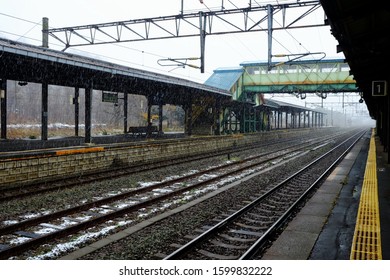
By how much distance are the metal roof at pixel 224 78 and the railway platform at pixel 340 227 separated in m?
24.9

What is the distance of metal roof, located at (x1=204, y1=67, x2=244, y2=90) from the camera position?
34191 mm

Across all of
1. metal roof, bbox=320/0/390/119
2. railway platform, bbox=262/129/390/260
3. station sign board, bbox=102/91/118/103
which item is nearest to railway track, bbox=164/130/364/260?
railway platform, bbox=262/129/390/260

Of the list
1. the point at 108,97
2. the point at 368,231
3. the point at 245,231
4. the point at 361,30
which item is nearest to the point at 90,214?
the point at 245,231

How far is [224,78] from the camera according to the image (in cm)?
3566

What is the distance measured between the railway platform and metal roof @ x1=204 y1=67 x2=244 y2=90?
24.9 m

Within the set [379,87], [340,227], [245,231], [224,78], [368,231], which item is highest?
[224,78]

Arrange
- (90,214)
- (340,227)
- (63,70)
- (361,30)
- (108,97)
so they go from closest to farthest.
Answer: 1. (340,227)
2. (90,214)
3. (361,30)
4. (63,70)
5. (108,97)

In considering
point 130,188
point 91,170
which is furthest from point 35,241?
point 91,170

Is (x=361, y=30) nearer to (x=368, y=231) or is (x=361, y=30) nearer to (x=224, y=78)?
(x=368, y=231)

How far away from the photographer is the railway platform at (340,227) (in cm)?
488

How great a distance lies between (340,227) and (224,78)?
30.4m

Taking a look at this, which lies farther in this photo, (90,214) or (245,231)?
(90,214)

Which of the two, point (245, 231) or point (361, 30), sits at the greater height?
point (361, 30)

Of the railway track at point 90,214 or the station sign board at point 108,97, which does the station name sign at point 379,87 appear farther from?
the station sign board at point 108,97
